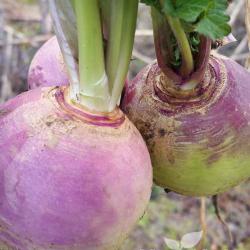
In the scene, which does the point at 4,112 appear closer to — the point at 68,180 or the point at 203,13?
the point at 68,180

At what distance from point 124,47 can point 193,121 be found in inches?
8.3

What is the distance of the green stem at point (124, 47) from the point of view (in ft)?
3.46

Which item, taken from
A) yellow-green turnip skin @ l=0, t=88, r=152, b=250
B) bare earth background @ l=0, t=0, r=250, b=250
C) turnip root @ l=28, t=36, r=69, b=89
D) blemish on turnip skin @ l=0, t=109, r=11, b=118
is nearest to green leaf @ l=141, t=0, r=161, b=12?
yellow-green turnip skin @ l=0, t=88, r=152, b=250

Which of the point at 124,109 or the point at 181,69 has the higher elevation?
the point at 181,69

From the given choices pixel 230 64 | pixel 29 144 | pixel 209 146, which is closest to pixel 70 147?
pixel 29 144

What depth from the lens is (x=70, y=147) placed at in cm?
103

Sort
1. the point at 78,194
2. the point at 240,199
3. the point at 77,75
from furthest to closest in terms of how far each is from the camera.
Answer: the point at 240,199 < the point at 77,75 < the point at 78,194

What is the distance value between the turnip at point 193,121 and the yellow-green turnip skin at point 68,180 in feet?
0.41

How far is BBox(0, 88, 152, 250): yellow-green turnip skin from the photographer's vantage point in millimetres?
1006

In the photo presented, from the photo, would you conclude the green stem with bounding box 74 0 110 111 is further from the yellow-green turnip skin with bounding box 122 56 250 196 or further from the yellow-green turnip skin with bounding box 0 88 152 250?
the yellow-green turnip skin with bounding box 122 56 250 196

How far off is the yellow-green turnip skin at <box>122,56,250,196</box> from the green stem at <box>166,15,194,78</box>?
0.06m

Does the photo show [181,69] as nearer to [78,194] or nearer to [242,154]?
[242,154]

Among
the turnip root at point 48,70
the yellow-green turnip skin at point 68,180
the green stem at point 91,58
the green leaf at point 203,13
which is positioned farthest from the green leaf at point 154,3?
the turnip root at point 48,70

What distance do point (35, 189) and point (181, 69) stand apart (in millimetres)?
382
